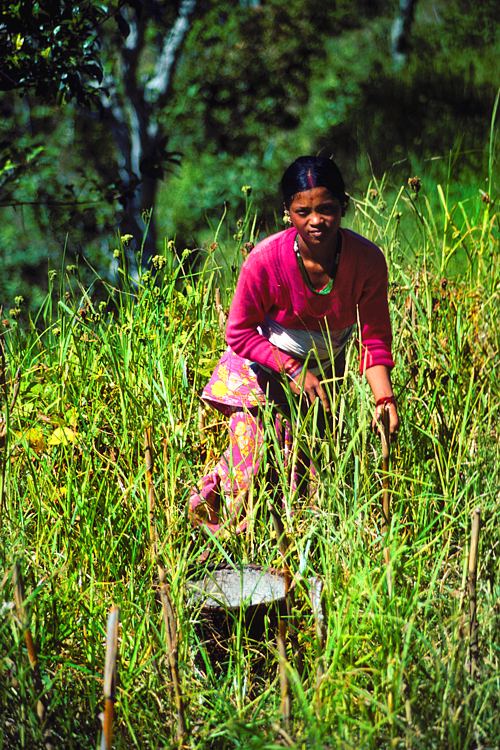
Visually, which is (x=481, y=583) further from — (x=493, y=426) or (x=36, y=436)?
Result: (x=36, y=436)

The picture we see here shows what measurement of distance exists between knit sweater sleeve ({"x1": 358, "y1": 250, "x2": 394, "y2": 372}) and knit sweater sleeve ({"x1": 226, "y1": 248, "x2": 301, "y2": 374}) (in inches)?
8.8

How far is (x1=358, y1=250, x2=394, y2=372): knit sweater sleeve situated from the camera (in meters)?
2.65

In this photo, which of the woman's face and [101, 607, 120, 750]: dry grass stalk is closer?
[101, 607, 120, 750]: dry grass stalk

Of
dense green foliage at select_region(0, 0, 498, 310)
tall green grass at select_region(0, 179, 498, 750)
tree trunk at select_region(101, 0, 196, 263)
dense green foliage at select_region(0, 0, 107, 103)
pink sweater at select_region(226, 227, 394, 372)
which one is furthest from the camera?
dense green foliage at select_region(0, 0, 498, 310)

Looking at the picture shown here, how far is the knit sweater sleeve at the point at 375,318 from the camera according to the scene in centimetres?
265

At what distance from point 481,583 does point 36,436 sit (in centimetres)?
134

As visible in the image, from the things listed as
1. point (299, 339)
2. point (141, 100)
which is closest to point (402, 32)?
point (141, 100)

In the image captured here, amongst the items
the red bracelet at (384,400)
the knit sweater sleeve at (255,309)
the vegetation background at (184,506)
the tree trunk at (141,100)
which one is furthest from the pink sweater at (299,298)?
the tree trunk at (141,100)

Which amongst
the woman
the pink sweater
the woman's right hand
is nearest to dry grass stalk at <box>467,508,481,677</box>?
the woman

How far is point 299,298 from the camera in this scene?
267 cm

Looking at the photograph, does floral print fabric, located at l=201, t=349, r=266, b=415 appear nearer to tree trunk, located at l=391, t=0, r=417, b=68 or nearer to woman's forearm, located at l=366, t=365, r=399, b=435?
woman's forearm, located at l=366, t=365, r=399, b=435

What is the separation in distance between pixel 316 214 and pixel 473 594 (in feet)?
3.46

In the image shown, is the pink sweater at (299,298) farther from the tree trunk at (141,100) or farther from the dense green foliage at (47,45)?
the tree trunk at (141,100)

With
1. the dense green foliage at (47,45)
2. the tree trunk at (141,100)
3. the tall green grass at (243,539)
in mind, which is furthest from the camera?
the tree trunk at (141,100)
